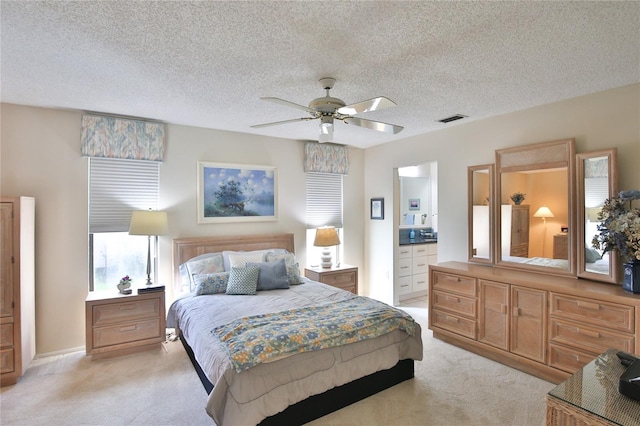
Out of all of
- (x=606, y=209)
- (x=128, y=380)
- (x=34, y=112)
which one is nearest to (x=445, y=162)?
(x=606, y=209)

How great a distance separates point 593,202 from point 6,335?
212 inches

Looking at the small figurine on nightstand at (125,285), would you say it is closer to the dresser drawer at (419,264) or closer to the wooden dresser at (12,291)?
the wooden dresser at (12,291)

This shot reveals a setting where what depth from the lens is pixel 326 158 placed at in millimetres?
5234

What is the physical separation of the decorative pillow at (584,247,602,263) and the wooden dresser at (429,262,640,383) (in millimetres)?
202

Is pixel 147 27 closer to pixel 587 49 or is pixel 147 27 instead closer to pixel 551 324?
pixel 587 49

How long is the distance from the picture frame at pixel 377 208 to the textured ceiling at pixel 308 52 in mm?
2181

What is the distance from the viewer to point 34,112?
3.40 meters

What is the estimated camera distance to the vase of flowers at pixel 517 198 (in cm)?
358

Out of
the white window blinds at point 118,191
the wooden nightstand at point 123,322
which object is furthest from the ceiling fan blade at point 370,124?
the wooden nightstand at point 123,322

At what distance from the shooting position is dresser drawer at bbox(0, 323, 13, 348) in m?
2.84

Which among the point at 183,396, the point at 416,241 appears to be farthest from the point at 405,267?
the point at 183,396

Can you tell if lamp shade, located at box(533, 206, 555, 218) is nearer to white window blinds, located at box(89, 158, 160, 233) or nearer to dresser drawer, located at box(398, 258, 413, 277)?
dresser drawer, located at box(398, 258, 413, 277)

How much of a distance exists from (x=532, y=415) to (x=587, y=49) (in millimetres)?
2661

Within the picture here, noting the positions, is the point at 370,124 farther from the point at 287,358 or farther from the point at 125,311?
the point at 125,311
